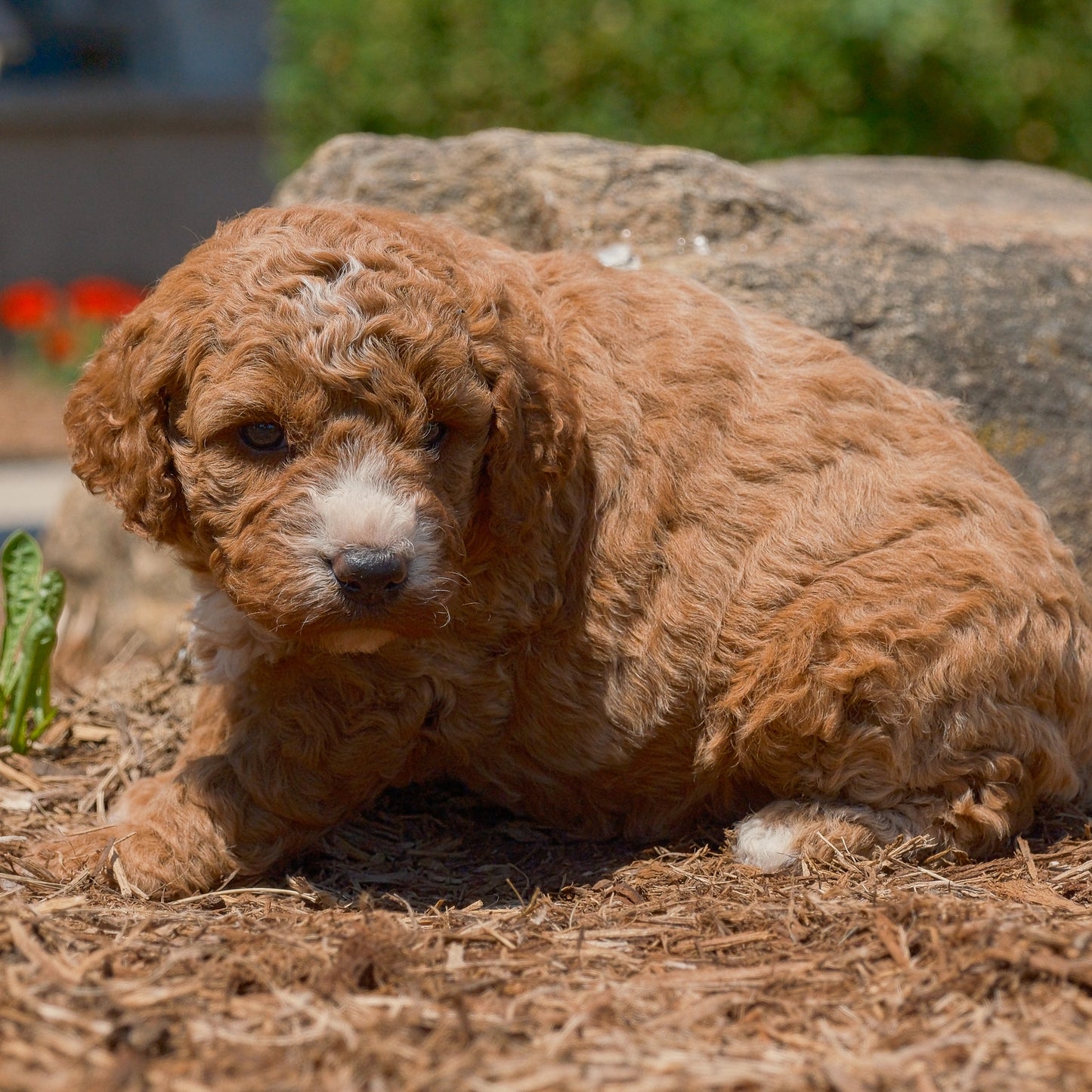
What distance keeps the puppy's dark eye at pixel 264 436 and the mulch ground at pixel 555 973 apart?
133 cm

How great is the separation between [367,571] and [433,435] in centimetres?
50

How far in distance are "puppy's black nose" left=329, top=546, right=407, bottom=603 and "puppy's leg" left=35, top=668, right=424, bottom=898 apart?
2.51 ft

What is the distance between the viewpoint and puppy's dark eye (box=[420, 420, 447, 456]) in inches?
155

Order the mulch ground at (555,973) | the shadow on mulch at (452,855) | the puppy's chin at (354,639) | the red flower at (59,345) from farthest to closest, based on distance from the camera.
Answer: the red flower at (59,345) → the shadow on mulch at (452,855) → the puppy's chin at (354,639) → the mulch ground at (555,973)

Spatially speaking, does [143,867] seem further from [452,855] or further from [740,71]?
[740,71]

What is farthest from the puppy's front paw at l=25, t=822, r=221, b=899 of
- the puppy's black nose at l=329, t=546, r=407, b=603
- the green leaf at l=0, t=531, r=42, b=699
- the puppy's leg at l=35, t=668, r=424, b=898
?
the green leaf at l=0, t=531, r=42, b=699

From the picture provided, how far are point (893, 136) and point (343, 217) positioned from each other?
10.0 meters

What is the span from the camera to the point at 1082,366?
20.2 ft

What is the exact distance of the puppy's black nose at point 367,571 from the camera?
12.1 feet

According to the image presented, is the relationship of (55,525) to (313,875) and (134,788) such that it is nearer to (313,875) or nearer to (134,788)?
(134,788)

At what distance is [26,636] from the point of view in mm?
5605

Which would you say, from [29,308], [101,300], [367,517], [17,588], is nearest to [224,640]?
[367,517]

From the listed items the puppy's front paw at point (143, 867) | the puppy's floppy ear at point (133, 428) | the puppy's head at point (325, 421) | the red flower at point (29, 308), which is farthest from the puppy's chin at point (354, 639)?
the red flower at point (29, 308)

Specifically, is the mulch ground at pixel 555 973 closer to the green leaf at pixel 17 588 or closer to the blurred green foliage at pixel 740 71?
the green leaf at pixel 17 588
